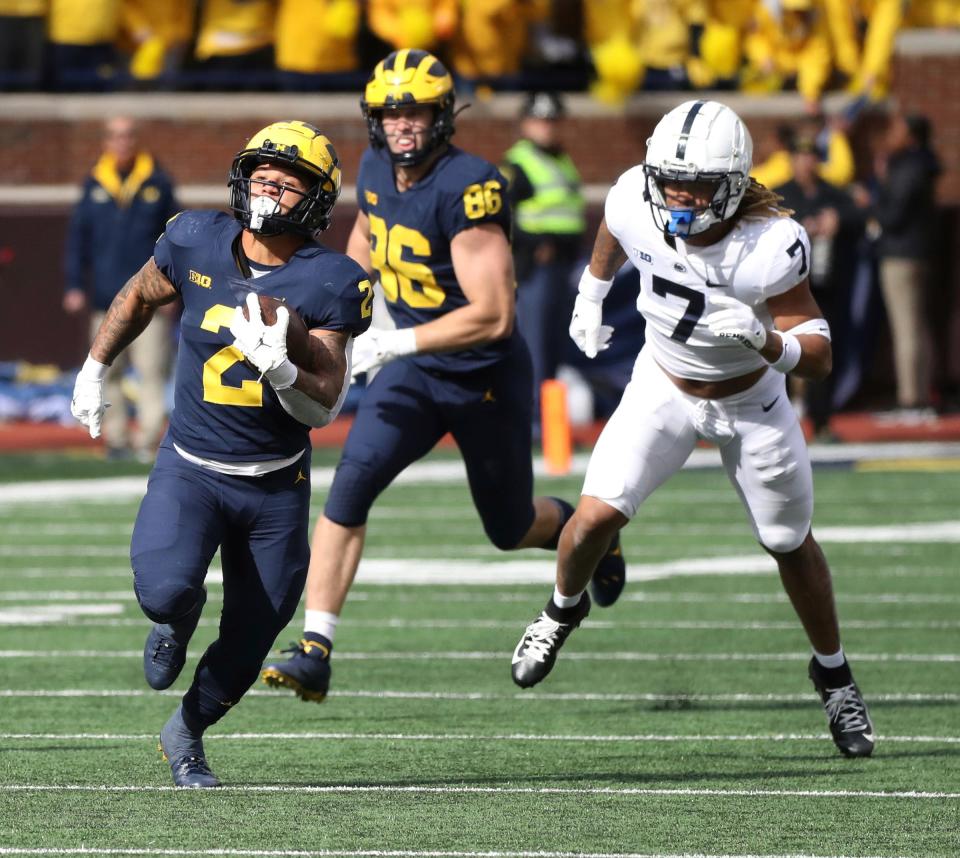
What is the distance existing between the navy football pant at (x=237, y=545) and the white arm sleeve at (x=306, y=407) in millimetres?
204

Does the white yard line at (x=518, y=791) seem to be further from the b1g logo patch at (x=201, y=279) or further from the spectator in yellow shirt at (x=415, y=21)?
the spectator in yellow shirt at (x=415, y=21)

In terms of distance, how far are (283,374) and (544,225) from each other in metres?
9.25

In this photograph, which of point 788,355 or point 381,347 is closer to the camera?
point 788,355

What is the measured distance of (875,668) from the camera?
7367 millimetres

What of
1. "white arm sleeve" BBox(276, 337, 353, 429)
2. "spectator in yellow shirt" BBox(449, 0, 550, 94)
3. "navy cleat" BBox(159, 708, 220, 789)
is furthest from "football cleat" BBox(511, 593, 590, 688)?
"spectator in yellow shirt" BBox(449, 0, 550, 94)

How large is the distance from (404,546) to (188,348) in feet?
16.4

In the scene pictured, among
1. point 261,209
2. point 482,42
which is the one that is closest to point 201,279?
point 261,209

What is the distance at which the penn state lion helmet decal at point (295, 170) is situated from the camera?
524 centimetres

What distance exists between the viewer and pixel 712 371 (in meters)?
6.08

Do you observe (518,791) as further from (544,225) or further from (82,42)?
(82,42)

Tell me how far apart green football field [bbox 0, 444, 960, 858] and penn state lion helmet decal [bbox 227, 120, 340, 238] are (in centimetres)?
134

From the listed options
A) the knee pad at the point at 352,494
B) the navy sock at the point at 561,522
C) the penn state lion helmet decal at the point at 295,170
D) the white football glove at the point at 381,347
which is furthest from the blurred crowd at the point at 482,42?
the penn state lion helmet decal at the point at 295,170

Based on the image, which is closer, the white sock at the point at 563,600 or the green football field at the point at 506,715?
the green football field at the point at 506,715

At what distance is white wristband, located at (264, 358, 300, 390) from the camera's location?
489cm
